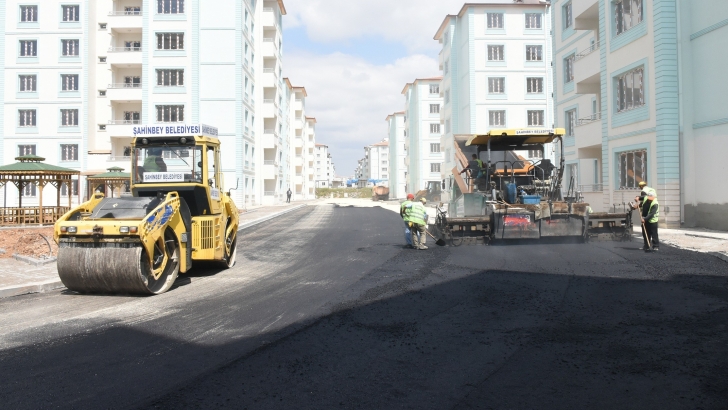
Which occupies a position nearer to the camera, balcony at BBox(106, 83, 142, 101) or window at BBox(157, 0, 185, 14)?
window at BBox(157, 0, 185, 14)

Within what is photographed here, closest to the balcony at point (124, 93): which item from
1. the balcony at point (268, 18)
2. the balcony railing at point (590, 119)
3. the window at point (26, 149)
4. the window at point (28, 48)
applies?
the window at point (28, 48)

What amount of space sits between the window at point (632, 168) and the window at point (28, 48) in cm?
4372

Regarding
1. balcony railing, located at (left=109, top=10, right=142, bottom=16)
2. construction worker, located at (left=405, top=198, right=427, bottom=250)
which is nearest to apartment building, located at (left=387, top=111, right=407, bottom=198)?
balcony railing, located at (left=109, top=10, right=142, bottom=16)

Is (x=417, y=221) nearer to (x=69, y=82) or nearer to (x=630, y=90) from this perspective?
(x=630, y=90)

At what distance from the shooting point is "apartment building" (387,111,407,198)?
300ft

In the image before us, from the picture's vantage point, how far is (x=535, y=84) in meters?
46.5

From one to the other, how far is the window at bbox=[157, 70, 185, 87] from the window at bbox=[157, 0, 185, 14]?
4.45 meters

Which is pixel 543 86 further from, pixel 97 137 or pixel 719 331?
pixel 719 331

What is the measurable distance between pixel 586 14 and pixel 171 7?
1209 inches

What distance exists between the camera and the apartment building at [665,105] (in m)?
17.6

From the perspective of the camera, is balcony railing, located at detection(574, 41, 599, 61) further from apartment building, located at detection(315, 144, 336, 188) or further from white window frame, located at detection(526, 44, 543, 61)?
apartment building, located at detection(315, 144, 336, 188)

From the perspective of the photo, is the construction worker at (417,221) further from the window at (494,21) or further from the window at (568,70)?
the window at (494,21)

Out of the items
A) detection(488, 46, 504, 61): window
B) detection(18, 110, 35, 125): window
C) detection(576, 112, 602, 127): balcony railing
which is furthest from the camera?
detection(488, 46, 504, 61): window

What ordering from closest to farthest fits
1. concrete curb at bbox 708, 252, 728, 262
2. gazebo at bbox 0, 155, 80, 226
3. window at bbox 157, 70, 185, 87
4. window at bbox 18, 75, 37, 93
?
concrete curb at bbox 708, 252, 728, 262 → gazebo at bbox 0, 155, 80, 226 → window at bbox 157, 70, 185, 87 → window at bbox 18, 75, 37, 93
